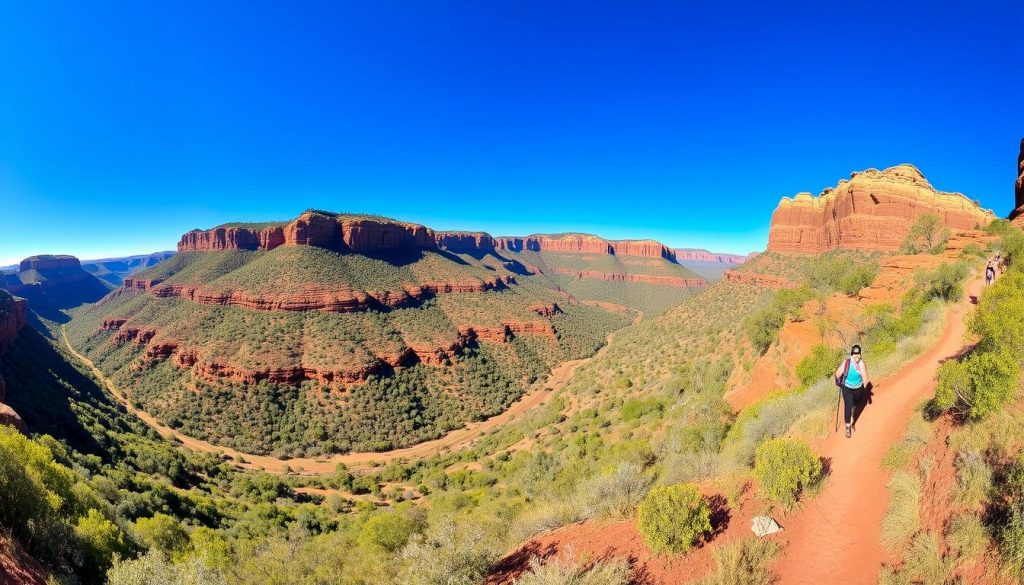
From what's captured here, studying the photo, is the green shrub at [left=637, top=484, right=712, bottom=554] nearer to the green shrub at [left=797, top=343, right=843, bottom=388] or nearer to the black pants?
the black pants

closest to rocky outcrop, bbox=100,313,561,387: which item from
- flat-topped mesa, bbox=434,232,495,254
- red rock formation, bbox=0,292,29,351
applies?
red rock formation, bbox=0,292,29,351

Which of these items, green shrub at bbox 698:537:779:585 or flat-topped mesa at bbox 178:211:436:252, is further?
flat-topped mesa at bbox 178:211:436:252

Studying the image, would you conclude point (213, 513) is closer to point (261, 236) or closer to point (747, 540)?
point (747, 540)

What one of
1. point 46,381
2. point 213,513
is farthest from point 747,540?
point 46,381

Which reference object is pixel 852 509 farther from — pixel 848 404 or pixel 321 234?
pixel 321 234

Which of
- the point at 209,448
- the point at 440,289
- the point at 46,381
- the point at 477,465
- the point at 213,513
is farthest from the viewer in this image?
the point at 440,289
